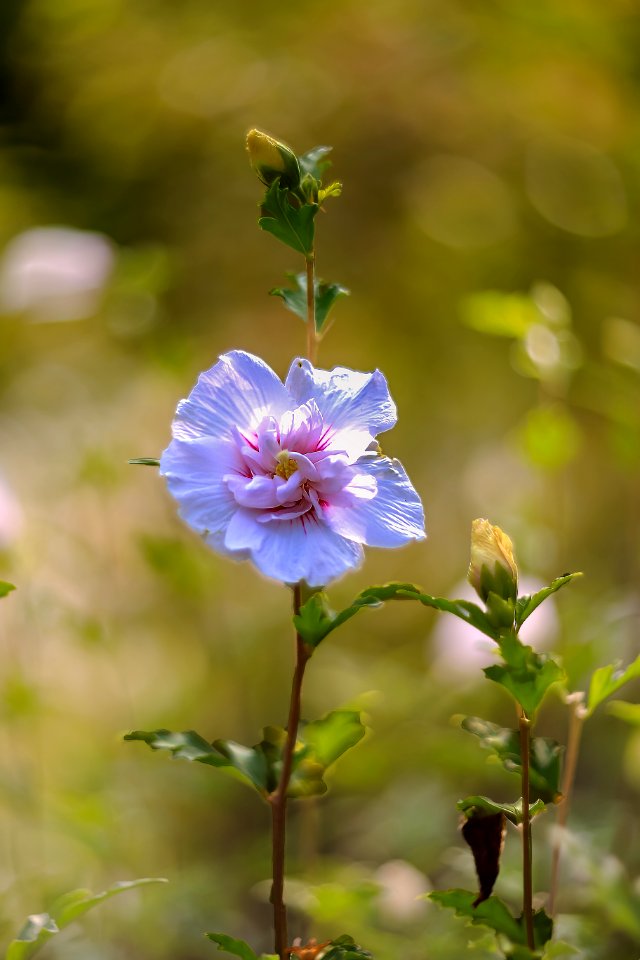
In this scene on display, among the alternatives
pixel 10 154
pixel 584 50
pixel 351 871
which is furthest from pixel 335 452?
pixel 10 154

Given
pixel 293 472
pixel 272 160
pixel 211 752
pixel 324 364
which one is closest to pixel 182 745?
pixel 211 752

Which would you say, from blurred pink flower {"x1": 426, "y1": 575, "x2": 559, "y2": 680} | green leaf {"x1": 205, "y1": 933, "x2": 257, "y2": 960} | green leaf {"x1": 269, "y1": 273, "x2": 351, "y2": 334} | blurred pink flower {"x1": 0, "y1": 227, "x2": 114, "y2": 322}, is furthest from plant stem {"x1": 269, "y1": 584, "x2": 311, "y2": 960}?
blurred pink flower {"x1": 0, "y1": 227, "x2": 114, "y2": 322}

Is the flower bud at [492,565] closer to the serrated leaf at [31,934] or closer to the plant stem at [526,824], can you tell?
the plant stem at [526,824]

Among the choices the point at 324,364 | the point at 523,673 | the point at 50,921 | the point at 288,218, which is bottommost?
the point at 324,364

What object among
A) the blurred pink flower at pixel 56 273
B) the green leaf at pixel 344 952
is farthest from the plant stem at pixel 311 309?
the blurred pink flower at pixel 56 273

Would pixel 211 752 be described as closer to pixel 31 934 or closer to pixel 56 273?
pixel 31 934

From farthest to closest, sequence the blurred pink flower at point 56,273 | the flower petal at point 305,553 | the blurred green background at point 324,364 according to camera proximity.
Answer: the blurred pink flower at point 56,273 < the blurred green background at point 324,364 < the flower petal at point 305,553
